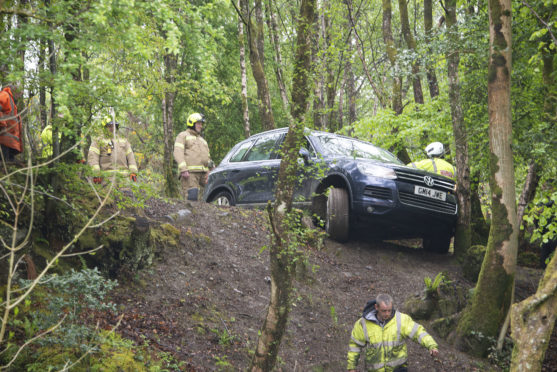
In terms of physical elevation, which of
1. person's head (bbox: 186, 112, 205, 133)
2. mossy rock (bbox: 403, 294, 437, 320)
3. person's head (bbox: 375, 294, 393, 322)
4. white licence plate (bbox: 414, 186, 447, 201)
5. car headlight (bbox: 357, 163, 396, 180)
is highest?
person's head (bbox: 186, 112, 205, 133)

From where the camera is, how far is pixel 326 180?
29.0 feet

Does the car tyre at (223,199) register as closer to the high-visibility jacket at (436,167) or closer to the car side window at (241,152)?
the car side window at (241,152)

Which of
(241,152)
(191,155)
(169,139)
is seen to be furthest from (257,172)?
(169,139)

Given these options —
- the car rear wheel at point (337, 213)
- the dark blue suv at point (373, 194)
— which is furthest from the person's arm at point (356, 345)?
the car rear wheel at point (337, 213)

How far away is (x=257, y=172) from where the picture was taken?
9914mm

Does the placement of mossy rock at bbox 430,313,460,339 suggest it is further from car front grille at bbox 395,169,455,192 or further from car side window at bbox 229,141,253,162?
car side window at bbox 229,141,253,162

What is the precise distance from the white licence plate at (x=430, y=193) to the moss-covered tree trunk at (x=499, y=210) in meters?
1.62

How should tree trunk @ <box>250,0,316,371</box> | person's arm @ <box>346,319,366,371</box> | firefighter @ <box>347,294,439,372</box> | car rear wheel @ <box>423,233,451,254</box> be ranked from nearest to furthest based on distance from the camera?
tree trunk @ <box>250,0,316,371</box>, firefighter @ <box>347,294,439,372</box>, person's arm @ <box>346,319,366,371</box>, car rear wheel @ <box>423,233,451,254</box>

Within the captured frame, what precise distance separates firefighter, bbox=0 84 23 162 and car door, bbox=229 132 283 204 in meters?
4.62

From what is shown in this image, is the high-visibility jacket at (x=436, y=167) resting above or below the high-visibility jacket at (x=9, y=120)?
below

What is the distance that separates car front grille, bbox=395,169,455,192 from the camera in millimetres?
8500

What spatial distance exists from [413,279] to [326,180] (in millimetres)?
2336

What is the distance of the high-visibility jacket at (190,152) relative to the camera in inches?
406

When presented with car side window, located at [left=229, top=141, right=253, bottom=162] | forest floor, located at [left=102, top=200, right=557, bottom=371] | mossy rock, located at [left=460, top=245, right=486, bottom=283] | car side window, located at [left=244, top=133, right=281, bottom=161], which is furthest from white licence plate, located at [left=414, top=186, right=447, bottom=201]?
car side window, located at [left=229, top=141, right=253, bottom=162]
